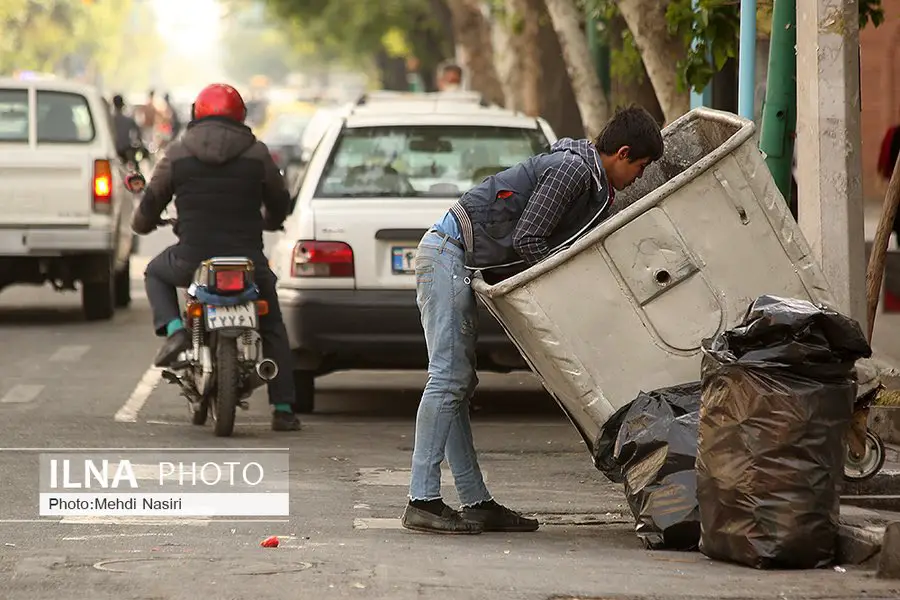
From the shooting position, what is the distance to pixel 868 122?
33906 mm

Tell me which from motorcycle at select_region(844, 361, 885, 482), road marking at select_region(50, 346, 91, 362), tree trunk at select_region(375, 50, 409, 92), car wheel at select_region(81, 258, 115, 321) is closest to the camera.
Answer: motorcycle at select_region(844, 361, 885, 482)

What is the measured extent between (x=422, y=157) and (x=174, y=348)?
192 centimetres

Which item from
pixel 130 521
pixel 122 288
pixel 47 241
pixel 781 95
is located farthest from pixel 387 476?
pixel 122 288

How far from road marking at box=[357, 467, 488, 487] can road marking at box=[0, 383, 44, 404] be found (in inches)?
121

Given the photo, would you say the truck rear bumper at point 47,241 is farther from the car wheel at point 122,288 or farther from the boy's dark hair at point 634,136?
the boy's dark hair at point 634,136

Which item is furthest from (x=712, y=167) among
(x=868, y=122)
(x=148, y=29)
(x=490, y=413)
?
(x=148, y=29)

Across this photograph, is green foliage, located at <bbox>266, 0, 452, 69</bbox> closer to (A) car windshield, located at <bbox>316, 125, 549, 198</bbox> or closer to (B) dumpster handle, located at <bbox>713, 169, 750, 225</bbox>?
(A) car windshield, located at <bbox>316, 125, 549, 198</bbox>

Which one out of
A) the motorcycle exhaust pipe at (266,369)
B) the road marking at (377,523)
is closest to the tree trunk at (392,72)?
the motorcycle exhaust pipe at (266,369)

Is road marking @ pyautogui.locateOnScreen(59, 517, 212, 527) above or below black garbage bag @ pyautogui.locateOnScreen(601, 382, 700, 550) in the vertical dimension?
below

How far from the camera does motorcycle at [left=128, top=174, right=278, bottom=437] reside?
30.6ft

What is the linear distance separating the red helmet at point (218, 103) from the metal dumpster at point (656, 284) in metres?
3.17

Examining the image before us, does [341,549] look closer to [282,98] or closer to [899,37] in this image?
[899,37]

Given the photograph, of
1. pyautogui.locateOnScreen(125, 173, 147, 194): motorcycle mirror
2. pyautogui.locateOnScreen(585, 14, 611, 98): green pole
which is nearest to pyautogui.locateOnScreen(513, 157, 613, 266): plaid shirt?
pyautogui.locateOnScreen(125, 173, 147, 194): motorcycle mirror

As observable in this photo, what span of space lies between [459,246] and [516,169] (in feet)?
1.10
